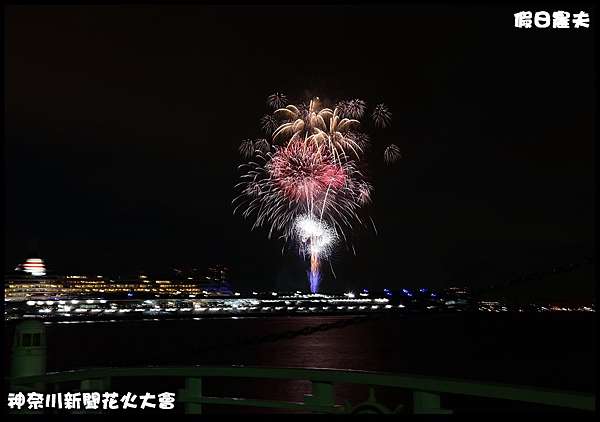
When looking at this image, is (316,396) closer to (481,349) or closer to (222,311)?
(481,349)

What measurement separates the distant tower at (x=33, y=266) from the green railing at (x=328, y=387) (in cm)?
16191

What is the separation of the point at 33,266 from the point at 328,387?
17004 centimetres

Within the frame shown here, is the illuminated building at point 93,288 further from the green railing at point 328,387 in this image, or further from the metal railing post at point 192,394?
the metal railing post at point 192,394

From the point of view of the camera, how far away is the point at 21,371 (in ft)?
27.6

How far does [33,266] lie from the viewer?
165250 millimetres

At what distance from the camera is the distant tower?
531 feet

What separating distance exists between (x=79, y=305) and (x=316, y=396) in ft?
530

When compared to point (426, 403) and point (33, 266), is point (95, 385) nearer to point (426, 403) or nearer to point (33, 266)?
point (426, 403)

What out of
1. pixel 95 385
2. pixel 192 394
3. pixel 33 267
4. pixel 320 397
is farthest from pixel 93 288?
pixel 320 397

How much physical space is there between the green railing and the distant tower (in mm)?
161911

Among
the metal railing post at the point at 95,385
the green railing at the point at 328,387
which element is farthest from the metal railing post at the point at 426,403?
the metal railing post at the point at 95,385

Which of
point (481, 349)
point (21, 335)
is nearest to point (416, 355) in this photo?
A: point (481, 349)

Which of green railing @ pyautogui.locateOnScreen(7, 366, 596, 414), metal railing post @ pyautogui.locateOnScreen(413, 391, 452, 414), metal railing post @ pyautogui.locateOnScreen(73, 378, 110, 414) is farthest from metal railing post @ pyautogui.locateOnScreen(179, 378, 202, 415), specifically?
metal railing post @ pyautogui.locateOnScreen(413, 391, 452, 414)

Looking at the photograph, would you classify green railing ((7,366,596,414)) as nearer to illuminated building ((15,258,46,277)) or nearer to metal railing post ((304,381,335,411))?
metal railing post ((304,381,335,411))
